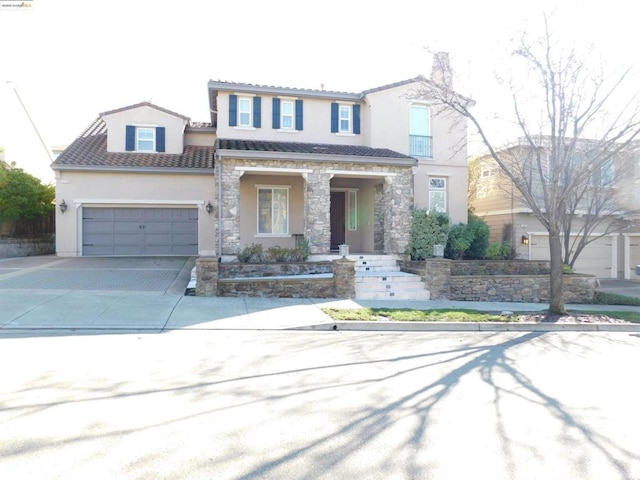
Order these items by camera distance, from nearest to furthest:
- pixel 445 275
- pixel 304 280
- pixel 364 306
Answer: pixel 364 306 → pixel 304 280 → pixel 445 275

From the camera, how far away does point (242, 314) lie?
966 centimetres

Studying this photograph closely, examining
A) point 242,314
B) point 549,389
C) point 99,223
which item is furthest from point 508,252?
point 99,223

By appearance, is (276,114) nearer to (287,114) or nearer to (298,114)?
(287,114)

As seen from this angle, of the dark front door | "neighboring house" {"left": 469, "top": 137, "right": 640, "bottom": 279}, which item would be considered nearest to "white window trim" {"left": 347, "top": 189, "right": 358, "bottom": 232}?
the dark front door

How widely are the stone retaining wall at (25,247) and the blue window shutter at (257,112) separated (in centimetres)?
1131

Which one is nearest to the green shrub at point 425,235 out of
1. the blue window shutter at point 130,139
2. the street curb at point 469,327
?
the street curb at point 469,327

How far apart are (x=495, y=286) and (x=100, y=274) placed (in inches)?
467

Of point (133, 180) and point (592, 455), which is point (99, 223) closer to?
point (133, 180)

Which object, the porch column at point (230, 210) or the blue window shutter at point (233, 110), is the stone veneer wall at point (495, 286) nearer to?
the porch column at point (230, 210)

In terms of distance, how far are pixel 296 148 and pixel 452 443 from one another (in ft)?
44.3

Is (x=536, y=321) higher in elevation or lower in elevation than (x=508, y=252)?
lower

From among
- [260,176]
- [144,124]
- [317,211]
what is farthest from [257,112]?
[144,124]

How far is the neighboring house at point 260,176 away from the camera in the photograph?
1733cm

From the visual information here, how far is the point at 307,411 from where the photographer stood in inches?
174
